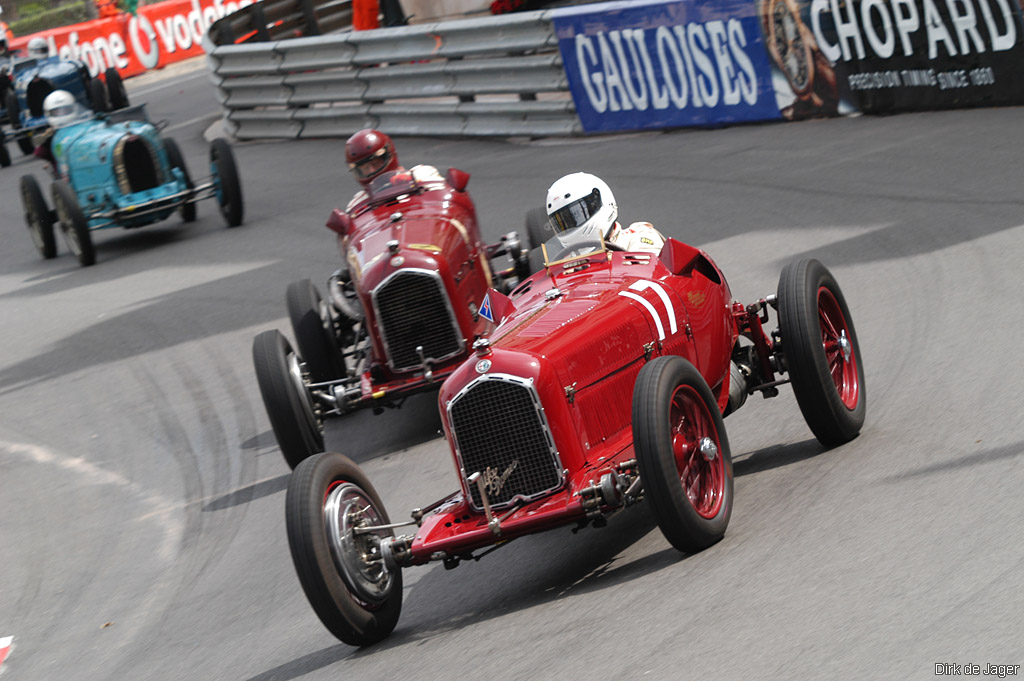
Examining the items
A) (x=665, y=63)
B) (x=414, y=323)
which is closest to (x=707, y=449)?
(x=414, y=323)

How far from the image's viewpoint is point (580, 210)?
736cm

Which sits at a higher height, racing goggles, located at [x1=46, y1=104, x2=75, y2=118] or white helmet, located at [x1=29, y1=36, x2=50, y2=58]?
white helmet, located at [x1=29, y1=36, x2=50, y2=58]

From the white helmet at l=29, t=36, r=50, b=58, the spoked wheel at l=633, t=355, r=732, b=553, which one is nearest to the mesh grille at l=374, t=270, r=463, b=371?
the spoked wheel at l=633, t=355, r=732, b=553

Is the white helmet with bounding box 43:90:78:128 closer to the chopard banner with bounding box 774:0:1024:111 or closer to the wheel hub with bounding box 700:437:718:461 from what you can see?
the chopard banner with bounding box 774:0:1024:111

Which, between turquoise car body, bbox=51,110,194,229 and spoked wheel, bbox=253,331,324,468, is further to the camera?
turquoise car body, bbox=51,110,194,229

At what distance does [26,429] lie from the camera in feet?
37.1

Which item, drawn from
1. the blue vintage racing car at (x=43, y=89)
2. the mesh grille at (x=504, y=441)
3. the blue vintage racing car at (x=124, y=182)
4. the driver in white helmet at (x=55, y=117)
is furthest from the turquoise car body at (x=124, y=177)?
the mesh grille at (x=504, y=441)

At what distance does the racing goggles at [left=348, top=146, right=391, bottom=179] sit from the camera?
1073 cm

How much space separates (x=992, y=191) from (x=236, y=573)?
6.75 metres

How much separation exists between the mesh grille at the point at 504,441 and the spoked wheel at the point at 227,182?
11040mm

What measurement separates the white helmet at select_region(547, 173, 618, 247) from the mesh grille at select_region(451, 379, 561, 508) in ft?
4.91

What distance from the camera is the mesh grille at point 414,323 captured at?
9.28m

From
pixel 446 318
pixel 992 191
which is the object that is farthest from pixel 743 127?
pixel 446 318

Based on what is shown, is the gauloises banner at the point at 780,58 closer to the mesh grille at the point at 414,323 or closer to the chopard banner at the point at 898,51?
the chopard banner at the point at 898,51
